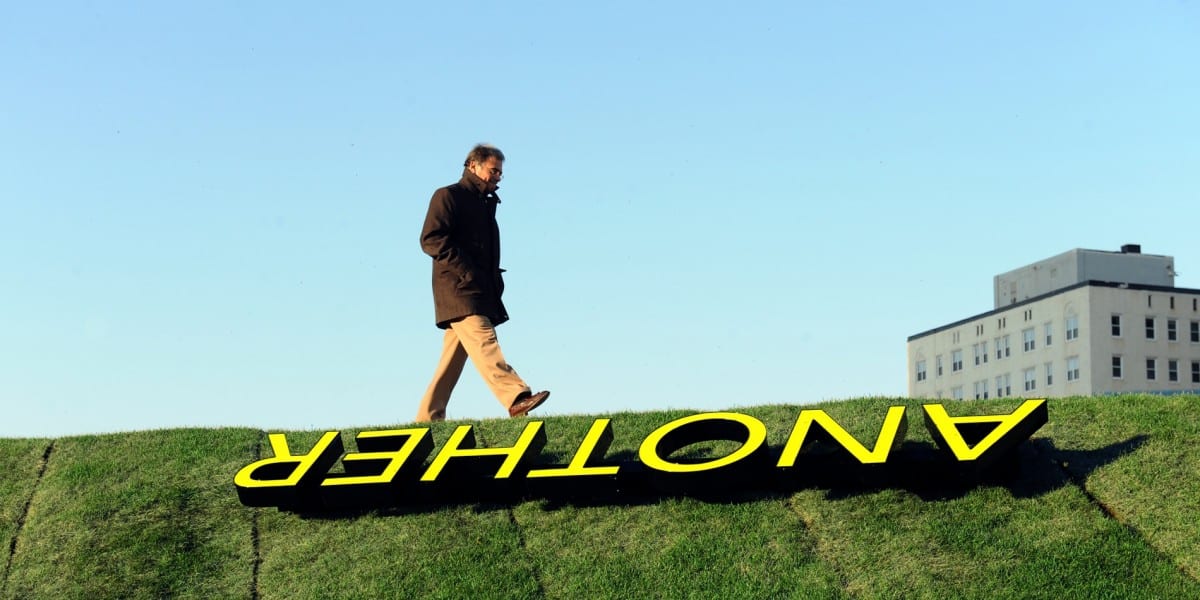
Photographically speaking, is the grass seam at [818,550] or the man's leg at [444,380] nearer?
the grass seam at [818,550]

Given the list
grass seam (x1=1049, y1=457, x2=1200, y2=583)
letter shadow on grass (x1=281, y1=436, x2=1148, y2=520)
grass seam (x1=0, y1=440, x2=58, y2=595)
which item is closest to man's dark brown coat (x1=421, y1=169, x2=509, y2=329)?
letter shadow on grass (x1=281, y1=436, x2=1148, y2=520)

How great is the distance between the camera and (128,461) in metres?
16.2

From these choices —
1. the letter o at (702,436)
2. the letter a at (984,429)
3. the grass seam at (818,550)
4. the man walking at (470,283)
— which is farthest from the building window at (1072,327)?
the grass seam at (818,550)

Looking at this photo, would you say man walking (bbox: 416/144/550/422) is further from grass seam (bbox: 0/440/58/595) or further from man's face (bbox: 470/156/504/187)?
grass seam (bbox: 0/440/58/595)

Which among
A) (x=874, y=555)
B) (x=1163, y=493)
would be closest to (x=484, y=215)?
(x=874, y=555)

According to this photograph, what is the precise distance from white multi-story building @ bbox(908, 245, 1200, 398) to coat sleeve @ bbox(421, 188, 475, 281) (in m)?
97.3

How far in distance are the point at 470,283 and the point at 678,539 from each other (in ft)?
14.0

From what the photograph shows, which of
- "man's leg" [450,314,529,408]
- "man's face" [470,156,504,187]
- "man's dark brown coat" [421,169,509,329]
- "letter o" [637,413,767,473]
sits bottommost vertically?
"letter o" [637,413,767,473]

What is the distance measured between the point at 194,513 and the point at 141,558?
0.92 m

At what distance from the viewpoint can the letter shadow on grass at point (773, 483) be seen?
14.4m

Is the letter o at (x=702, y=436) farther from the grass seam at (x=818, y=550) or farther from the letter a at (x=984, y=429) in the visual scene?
the letter a at (x=984, y=429)

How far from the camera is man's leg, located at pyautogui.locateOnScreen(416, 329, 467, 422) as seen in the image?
1691cm

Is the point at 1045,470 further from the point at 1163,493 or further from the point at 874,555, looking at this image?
the point at 874,555

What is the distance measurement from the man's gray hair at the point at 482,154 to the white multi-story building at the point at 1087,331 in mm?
96823
